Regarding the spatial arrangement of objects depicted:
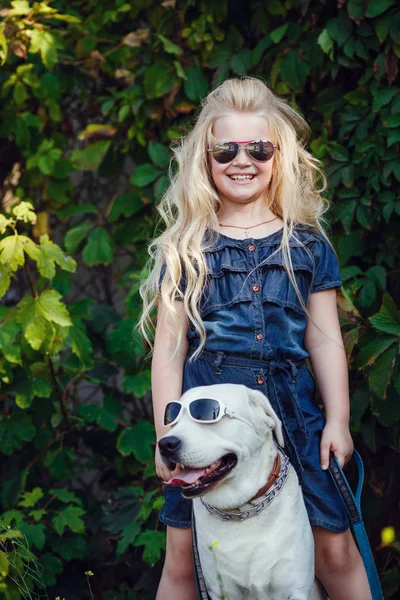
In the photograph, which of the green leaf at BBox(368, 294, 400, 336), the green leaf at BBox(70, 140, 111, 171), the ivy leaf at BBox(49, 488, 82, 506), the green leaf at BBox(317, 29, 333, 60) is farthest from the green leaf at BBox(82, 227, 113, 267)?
the green leaf at BBox(368, 294, 400, 336)

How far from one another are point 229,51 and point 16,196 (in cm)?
134

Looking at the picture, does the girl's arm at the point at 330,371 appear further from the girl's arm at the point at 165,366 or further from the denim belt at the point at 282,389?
the girl's arm at the point at 165,366

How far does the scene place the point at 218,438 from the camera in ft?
6.19

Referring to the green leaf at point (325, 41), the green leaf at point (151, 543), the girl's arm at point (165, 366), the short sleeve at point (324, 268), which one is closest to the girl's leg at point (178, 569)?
the girl's arm at point (165, 366)

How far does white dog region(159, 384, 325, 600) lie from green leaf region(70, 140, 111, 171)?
2032 millimetres

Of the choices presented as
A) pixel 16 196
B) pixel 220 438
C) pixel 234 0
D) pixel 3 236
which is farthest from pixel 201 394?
pixel 16 196

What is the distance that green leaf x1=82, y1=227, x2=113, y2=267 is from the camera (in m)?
3.69

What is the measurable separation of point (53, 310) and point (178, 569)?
118 cm

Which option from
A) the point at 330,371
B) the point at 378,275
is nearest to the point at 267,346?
the point at 330,371

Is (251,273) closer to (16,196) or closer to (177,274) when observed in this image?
(177,274)

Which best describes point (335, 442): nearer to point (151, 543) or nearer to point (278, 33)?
point (151, 543)

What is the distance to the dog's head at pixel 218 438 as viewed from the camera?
1.85 metres

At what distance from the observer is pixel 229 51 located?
11.1 feet

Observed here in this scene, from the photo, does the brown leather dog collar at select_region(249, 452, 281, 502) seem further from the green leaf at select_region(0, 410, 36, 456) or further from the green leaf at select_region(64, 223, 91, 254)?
the green leaf at select_region(64, 223, 91, 254)
